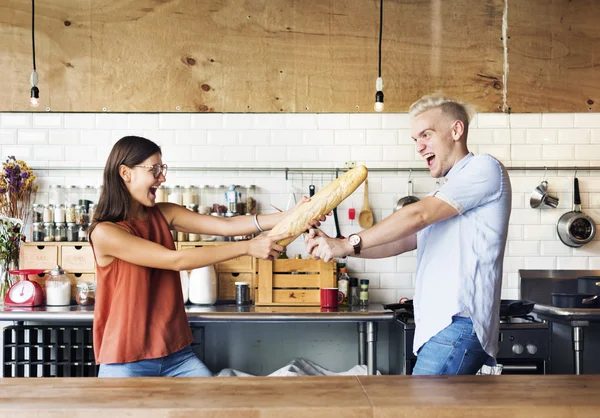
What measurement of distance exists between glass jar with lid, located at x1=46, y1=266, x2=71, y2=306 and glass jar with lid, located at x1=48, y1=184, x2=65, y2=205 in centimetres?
71

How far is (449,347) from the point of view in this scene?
241 cm

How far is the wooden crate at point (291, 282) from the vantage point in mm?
4574

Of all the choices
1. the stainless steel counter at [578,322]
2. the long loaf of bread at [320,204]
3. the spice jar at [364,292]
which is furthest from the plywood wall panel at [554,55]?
the long loaf of bread at [320,204]

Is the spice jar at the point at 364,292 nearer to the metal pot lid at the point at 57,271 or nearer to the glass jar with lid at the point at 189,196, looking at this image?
the glass jar with lid at the point at 189,196

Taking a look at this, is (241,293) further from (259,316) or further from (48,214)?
(48,214)

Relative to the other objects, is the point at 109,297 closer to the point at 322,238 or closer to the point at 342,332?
the point at 322,238

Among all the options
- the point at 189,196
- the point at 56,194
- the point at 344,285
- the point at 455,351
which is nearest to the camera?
the point at 455,351

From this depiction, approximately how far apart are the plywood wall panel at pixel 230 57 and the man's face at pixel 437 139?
8.07ft

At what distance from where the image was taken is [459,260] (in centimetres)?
246

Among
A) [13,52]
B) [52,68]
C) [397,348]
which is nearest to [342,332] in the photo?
[397,348]

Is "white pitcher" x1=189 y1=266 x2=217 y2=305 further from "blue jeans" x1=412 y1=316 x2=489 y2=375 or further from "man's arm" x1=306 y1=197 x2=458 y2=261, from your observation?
"blue jeans" x1=412 y1=316 x2=489 y2=375

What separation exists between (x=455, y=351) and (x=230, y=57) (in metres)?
3.42

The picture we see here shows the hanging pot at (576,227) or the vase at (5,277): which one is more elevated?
the hanging pot at (576,227)

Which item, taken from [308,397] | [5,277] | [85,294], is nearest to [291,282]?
[85,294]
